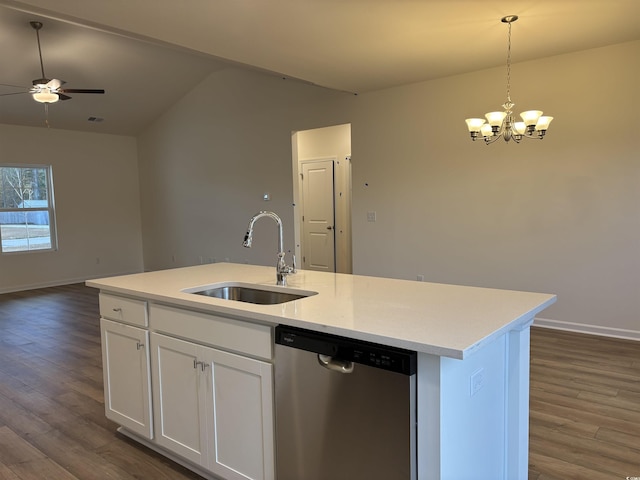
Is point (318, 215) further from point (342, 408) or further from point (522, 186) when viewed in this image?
point (342, 408)

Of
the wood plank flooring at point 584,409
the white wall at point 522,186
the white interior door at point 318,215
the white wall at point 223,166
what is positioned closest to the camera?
the wood plank flooring at point 584,409

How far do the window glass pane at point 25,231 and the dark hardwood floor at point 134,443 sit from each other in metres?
3.51

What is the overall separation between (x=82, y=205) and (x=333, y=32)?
6.59 metres

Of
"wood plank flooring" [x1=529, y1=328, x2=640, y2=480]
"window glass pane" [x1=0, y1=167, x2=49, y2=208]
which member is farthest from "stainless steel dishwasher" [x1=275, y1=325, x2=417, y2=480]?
"window glass pane" [x1=0, y1=167, x2=49, y2=208]

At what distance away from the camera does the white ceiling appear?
300 centimetres

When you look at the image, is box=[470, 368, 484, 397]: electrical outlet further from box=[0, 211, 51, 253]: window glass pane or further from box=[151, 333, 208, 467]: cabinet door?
box=[0, 211, 51, 253]: window glass pane

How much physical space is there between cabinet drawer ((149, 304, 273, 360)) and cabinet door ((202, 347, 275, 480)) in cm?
4

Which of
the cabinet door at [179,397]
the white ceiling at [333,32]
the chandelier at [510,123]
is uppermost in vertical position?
the white ceiling at [333,32]

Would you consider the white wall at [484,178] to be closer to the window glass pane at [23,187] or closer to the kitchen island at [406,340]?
the kitchen island at [406,340]

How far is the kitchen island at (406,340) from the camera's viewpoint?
1391 millimetres

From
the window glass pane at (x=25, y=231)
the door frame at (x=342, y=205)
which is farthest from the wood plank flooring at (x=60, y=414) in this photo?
the door frame at (x=342, y=205)

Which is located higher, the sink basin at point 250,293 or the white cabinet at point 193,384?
the sink basin at point 250,293

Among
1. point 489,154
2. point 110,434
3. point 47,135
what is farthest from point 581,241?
point 47,135

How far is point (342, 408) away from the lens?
1.58m
